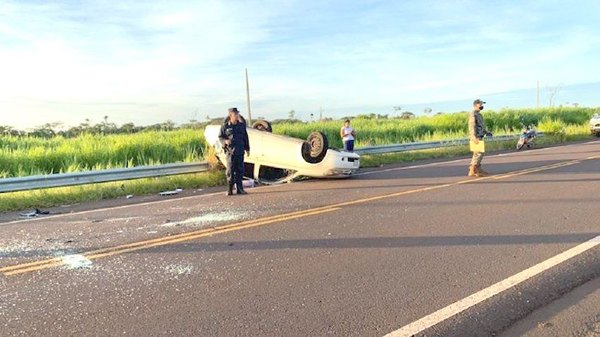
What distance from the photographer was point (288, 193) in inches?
388

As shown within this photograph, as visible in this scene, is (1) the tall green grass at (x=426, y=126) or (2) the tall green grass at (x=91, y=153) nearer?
(2) the tall green grass at (x=91, y=153)

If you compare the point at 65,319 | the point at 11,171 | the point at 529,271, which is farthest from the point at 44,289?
the point at 11,171

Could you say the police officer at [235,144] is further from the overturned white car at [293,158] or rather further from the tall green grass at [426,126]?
the tall green grass at [426,126]

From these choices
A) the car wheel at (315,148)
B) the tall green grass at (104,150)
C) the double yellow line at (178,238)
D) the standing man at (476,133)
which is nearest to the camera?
the double yellow line at (178,238)

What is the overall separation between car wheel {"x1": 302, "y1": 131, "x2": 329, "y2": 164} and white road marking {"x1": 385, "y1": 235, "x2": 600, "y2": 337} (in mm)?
6312

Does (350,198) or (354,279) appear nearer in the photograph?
(354,279)

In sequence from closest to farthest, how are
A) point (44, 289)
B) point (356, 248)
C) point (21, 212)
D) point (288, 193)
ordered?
1. point (44, 289)
2. point (356, 248)
3. point (21, 212)
4. point (288, 193)

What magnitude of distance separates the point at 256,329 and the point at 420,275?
1.80m

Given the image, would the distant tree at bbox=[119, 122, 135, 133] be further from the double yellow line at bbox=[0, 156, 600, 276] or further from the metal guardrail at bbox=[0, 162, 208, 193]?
the double yellow line at bbox=[0, 156, 600, 276]

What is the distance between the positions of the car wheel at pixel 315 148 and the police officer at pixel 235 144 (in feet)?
4.53

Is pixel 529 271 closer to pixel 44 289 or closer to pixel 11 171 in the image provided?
pixel 44 289

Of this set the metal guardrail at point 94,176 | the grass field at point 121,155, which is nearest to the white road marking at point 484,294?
the grass field at point 121,155

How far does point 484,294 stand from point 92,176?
868 centimetres

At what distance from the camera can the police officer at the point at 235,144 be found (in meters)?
10.2
